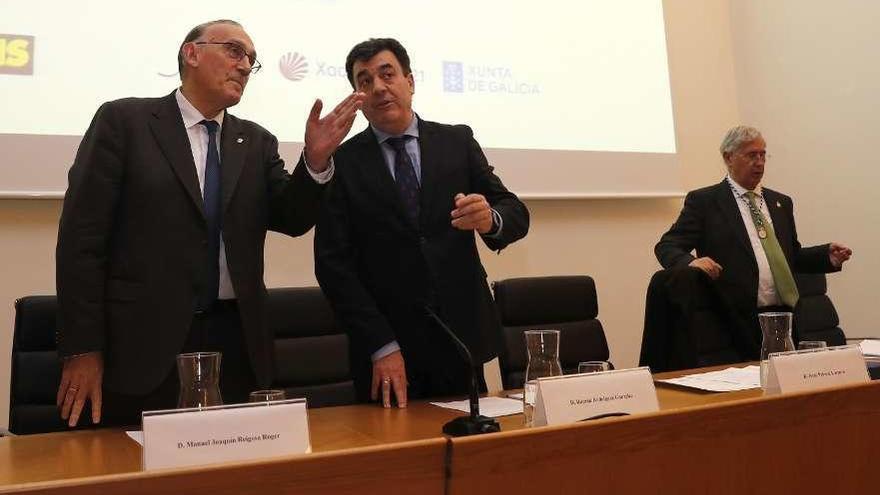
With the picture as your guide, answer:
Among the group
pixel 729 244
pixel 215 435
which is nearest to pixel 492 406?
pixel 215 435

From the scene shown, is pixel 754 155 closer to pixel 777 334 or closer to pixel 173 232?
pixel 777 334

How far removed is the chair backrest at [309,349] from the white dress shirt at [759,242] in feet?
5.37

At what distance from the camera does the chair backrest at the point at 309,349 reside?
2178 mm

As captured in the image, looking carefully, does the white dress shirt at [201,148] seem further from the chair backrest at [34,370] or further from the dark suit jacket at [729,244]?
the dark suit jacket at [729,244]

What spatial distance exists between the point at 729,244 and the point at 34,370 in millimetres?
2444

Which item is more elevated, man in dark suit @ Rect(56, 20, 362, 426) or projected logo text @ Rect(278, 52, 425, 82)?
projected logo text @ Rect(278, 52, 425, 82)

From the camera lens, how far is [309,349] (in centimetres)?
222

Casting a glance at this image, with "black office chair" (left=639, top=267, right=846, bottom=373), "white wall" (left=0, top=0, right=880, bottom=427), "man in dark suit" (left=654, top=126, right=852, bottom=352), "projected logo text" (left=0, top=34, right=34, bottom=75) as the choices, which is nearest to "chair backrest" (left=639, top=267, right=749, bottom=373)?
"black office chair" (left=639, top=267, right=846, bottom=373)

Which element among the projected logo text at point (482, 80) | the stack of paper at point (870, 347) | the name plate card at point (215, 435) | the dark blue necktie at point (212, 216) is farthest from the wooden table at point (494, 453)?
the projected logo text at point (482, 80)

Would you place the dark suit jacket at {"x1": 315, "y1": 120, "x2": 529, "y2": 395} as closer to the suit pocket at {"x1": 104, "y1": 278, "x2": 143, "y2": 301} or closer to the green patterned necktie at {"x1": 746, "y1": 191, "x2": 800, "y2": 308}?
the suit pocket at {"x1": 104, "y1": 278, "x2": 143, "y2": 301}

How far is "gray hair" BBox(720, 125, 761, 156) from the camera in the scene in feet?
9.64

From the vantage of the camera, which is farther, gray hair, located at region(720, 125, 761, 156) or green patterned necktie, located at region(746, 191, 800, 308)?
gray hair, located at region(720, 125, 761, 156)

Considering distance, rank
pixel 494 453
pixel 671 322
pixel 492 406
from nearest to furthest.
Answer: pixel 494 453 → pixel 492 406 → pixel 671 322

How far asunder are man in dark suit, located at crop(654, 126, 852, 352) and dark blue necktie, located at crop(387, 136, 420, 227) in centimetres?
134
